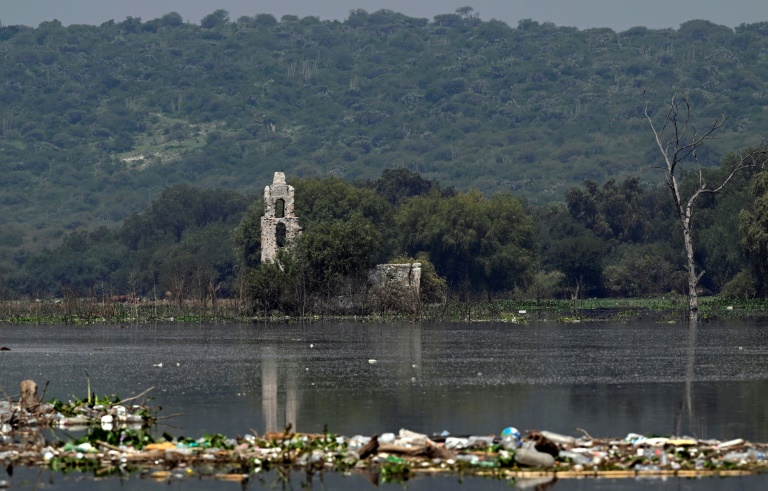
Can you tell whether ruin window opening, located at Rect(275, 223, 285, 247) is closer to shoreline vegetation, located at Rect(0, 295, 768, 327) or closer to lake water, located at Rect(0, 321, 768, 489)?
shoreline vegetation, located at Rect(0, 295, 768, 327)

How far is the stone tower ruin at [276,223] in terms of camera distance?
251ft

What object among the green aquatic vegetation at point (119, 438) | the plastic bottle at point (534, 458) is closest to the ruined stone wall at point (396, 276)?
the green aquatic vegetation at point (119, 438)

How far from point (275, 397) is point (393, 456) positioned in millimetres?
8259

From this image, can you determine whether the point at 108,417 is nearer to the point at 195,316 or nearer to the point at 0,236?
the point at 195,316

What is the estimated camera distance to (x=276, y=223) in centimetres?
7731

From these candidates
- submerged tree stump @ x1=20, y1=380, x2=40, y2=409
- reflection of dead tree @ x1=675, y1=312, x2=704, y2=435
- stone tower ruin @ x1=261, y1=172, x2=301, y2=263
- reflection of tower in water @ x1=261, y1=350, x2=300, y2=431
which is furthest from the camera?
stone tower ruin @ x1=261, y1=172, x2=301, y2=263

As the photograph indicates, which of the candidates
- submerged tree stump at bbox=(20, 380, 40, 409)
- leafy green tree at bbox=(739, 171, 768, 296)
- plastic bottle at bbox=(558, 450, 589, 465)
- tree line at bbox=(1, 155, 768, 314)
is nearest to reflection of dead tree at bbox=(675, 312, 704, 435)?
plastic bottle at bbox=(558, 450, 589, 465)

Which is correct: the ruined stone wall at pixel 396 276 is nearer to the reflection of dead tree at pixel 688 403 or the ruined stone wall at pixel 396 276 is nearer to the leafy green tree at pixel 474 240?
the leafy green tree at pixel 474 240

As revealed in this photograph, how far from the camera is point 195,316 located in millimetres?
66500

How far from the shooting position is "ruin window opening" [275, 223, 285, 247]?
78312 mm

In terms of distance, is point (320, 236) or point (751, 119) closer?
point (320, 236)

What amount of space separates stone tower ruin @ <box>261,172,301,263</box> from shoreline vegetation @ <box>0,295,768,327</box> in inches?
150

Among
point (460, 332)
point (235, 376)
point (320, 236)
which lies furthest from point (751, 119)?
point (235, 376)

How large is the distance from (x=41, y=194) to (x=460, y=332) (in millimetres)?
135497
